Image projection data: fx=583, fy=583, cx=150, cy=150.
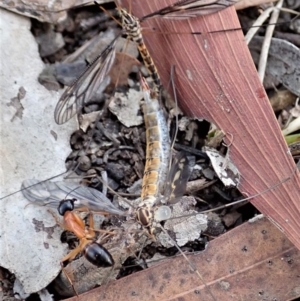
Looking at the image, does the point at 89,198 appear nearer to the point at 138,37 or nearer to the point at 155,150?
the point at 155,150

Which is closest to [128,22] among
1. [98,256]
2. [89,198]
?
[89,198]

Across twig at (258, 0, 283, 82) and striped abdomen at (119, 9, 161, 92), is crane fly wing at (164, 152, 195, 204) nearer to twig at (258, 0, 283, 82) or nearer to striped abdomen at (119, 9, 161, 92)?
striped abdomen at (119, 9, 161, 92)

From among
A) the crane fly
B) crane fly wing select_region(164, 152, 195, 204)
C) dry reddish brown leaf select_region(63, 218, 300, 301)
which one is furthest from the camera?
the crane fly

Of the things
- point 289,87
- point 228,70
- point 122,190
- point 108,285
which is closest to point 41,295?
point 108,285

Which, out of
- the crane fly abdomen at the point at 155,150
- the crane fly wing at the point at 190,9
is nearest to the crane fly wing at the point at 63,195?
the crane fly abdomen at the point at 155,150

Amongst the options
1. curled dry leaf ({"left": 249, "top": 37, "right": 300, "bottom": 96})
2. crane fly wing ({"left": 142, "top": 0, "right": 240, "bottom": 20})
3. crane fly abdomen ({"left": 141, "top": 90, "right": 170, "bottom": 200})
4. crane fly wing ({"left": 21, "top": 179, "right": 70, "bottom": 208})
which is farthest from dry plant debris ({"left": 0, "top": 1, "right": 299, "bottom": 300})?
crane fly wing ({"left": 142, "top": 0, "right": 240, "bottom": 20})

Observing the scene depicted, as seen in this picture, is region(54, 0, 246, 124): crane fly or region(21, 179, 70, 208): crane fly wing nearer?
region(21, 179, 70, 208): crane fly wing
